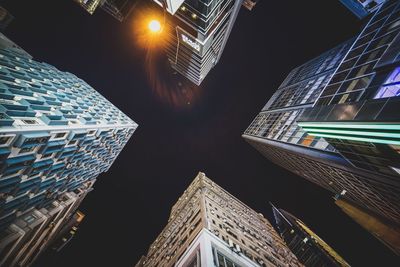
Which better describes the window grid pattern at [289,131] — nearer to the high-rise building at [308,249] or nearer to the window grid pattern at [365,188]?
the window grid pattern at [365,188]

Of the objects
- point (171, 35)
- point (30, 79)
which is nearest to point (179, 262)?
point (30, 79)

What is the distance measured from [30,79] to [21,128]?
46.1 ft

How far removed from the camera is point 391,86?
1398 centimetres

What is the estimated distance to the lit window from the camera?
13.2m

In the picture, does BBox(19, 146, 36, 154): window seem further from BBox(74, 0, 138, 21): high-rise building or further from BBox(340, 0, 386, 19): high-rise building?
BBox(340, 0, 386, 19): high-rise building

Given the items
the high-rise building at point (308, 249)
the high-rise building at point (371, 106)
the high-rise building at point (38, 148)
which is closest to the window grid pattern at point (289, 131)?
the high-rise building at point (371, 106)

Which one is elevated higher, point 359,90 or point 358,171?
point 359,90

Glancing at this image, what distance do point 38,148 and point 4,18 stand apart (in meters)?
48.3

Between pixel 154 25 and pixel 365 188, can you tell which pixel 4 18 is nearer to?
pixel 154 25

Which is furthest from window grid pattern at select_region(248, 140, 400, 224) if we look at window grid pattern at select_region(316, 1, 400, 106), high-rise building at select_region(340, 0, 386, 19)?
high-rise building at select_region(340, 0, 386, 19)

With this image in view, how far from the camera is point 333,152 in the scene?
2747 centimetres

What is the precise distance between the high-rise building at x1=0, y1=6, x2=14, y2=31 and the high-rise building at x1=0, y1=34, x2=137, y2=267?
659 inches

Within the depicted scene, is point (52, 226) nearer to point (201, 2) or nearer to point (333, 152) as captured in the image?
point (201, 2)

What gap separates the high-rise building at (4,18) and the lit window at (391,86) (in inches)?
2938
